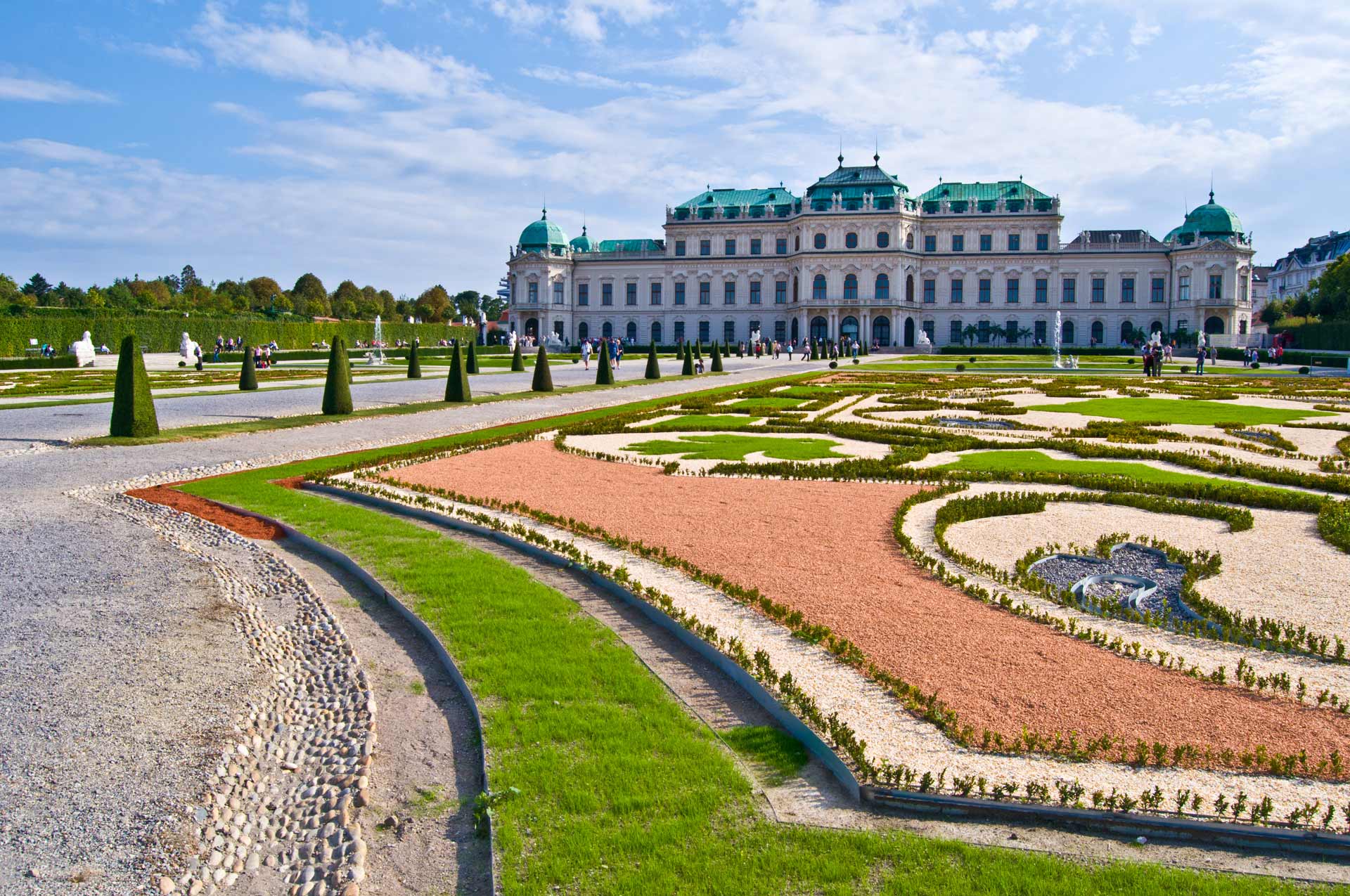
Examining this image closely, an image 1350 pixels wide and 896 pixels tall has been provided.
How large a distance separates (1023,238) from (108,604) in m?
80.2

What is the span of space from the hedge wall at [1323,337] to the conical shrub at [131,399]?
54.7m

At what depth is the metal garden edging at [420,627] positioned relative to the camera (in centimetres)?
417

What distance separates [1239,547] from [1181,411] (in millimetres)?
14451

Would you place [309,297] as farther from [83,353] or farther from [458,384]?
[458,384]

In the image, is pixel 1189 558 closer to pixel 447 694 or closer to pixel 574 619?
pixel 574 619

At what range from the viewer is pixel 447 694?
592 centimetres

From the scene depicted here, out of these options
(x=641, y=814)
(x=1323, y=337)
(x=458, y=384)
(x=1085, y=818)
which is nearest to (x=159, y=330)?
(x=458, y=384)

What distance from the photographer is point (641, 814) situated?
14.1 feet

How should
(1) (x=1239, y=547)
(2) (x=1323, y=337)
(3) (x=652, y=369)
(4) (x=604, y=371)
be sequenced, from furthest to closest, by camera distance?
(2) (x=1323, y=337)
(3) (x=652, y=369)
(4) (x=604, y=371)
(1) (x=1239, y=547)

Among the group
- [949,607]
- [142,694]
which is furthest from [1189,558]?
[142,694]

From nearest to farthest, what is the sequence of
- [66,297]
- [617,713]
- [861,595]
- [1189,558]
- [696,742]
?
[696,742]
[617,713]
[861,595]
[1189,558]
[66,297]

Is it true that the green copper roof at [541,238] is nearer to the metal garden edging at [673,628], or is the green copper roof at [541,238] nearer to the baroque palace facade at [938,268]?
the baroque palace facade at [938,268]

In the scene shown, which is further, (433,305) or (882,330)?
(433,305)

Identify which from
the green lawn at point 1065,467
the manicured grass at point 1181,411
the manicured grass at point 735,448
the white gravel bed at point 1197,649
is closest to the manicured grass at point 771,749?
the white gravel bed at point 1197,649
